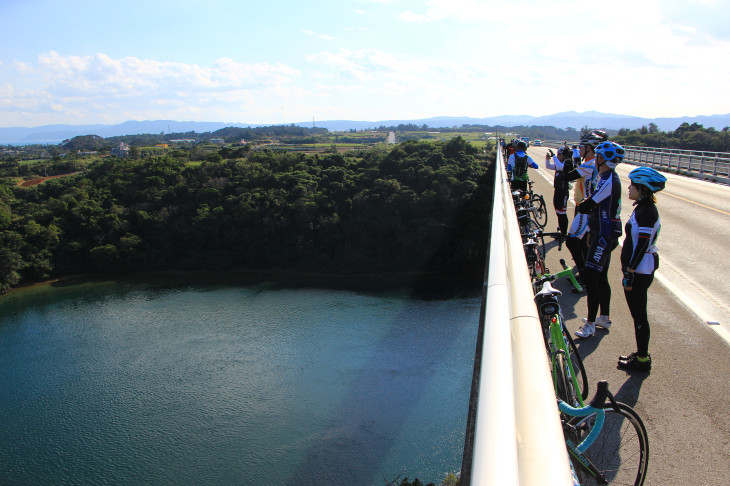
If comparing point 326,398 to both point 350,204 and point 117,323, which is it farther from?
point 350,204

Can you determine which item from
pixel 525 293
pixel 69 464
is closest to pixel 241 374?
pixel 69 464

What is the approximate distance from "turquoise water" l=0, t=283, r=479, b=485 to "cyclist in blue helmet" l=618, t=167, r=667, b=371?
15238mm

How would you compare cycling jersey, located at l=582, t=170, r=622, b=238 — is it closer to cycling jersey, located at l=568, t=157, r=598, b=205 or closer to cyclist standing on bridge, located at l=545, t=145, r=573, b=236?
cycling jersey, located at l=568, t=157, r=598, b=205

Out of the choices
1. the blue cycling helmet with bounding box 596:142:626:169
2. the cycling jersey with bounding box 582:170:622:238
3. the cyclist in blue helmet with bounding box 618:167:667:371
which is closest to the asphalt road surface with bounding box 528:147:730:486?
the cyclist in blue helmet with bounding box 618:167:667:371

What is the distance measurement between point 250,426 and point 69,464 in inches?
299

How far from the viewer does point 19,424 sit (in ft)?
75.5

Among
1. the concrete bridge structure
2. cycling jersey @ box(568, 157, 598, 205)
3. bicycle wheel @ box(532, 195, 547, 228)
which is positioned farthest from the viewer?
bicycle wheel @ box(532, 195, 547, 228)

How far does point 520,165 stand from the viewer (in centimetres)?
966

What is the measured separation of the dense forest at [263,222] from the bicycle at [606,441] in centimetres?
3598

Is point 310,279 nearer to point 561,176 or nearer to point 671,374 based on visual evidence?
point 561,176

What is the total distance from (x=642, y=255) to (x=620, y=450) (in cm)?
162

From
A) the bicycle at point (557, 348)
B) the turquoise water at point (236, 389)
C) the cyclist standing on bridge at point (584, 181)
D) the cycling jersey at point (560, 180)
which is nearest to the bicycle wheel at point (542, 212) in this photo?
the cycling jersey at point (560, 180)

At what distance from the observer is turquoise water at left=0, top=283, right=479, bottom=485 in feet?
63.2

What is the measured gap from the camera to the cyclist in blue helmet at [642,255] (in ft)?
11.8
